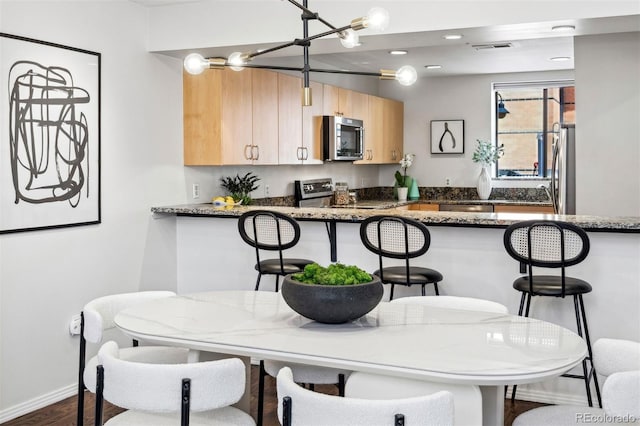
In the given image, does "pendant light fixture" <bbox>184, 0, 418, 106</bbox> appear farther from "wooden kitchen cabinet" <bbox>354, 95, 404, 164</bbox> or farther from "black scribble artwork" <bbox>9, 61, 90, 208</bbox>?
"wooden kitchen cabinet" <bbox>354, 95, 404, 164</bbox>

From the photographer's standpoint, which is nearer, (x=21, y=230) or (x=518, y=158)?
(x=21, y=230)

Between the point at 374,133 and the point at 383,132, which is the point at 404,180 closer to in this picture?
the point at 383,132

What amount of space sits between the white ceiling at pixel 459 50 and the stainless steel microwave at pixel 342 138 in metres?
0.57

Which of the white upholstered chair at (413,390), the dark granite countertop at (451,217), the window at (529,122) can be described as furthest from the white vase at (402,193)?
the white upholstered chair at (413,390)

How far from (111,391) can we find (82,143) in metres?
2.23

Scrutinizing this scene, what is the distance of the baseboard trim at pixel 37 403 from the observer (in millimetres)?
3752

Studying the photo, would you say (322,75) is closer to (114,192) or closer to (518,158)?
(518,158)

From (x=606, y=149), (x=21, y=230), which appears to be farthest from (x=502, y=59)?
(x=21, y=230)

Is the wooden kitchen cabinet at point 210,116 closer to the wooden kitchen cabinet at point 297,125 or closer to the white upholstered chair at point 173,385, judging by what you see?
the wooden kitchen cabinet at point 297,125

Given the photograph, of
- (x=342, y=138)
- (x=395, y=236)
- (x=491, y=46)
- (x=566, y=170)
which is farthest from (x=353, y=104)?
(x=395, y=236)

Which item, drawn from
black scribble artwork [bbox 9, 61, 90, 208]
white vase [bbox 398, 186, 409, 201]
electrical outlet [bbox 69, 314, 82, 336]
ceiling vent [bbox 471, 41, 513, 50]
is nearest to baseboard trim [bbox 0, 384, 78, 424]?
electrical outlet [bbox 69, 314, 82, 336]

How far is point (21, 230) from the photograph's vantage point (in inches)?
148

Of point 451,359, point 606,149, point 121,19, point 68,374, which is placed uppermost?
point 121,19

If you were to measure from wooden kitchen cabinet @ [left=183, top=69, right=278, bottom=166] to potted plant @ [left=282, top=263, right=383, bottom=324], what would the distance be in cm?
252
